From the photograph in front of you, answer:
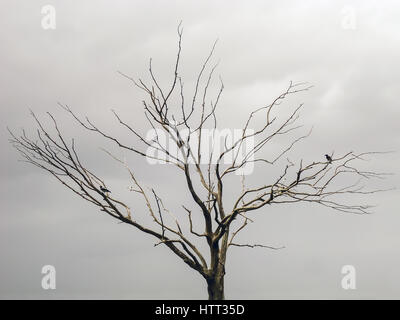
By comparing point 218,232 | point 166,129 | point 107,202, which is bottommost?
point 218,232

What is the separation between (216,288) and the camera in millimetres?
6574

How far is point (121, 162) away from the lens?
7113 millimetres

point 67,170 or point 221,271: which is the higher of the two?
point 67,170

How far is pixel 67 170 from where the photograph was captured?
6.82 m

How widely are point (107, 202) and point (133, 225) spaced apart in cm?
42

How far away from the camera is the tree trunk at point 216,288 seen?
21.5 feet

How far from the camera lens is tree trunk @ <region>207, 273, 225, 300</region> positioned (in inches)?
258
